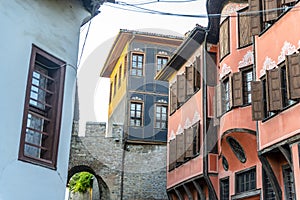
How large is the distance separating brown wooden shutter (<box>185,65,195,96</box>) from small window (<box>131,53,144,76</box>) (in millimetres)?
7348

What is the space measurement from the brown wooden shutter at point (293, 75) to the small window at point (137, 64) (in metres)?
15.8

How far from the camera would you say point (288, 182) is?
1123 cm

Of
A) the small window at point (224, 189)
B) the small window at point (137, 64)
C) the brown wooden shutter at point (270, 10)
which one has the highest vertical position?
the small window at point (137, 64)

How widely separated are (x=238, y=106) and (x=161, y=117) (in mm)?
11780

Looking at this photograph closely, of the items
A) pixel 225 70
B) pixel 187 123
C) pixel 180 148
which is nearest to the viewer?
pixel 225 70

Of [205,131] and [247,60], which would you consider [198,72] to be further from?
[247,60]

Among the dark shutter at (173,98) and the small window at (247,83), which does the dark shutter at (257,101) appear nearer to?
the small window at (247,83)

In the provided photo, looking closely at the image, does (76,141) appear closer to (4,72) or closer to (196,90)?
(196,90)

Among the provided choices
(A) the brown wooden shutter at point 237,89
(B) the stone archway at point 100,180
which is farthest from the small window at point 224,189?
(B) the stone archway at point 100,180

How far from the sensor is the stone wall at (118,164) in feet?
75.5

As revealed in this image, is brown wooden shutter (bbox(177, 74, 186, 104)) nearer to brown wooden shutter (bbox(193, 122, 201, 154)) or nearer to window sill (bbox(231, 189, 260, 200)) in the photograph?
brown wooden shutter (bbox(193, 122, 201, 154))

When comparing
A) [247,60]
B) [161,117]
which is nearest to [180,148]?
[247,60]

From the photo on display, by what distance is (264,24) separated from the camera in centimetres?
1266

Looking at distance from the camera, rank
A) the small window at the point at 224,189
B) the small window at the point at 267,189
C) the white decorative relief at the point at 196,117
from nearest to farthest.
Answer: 1. the small window at the point at 267,189
2. the small window at the point at 224,189
3. the white decorative relief at the point at 196,117
